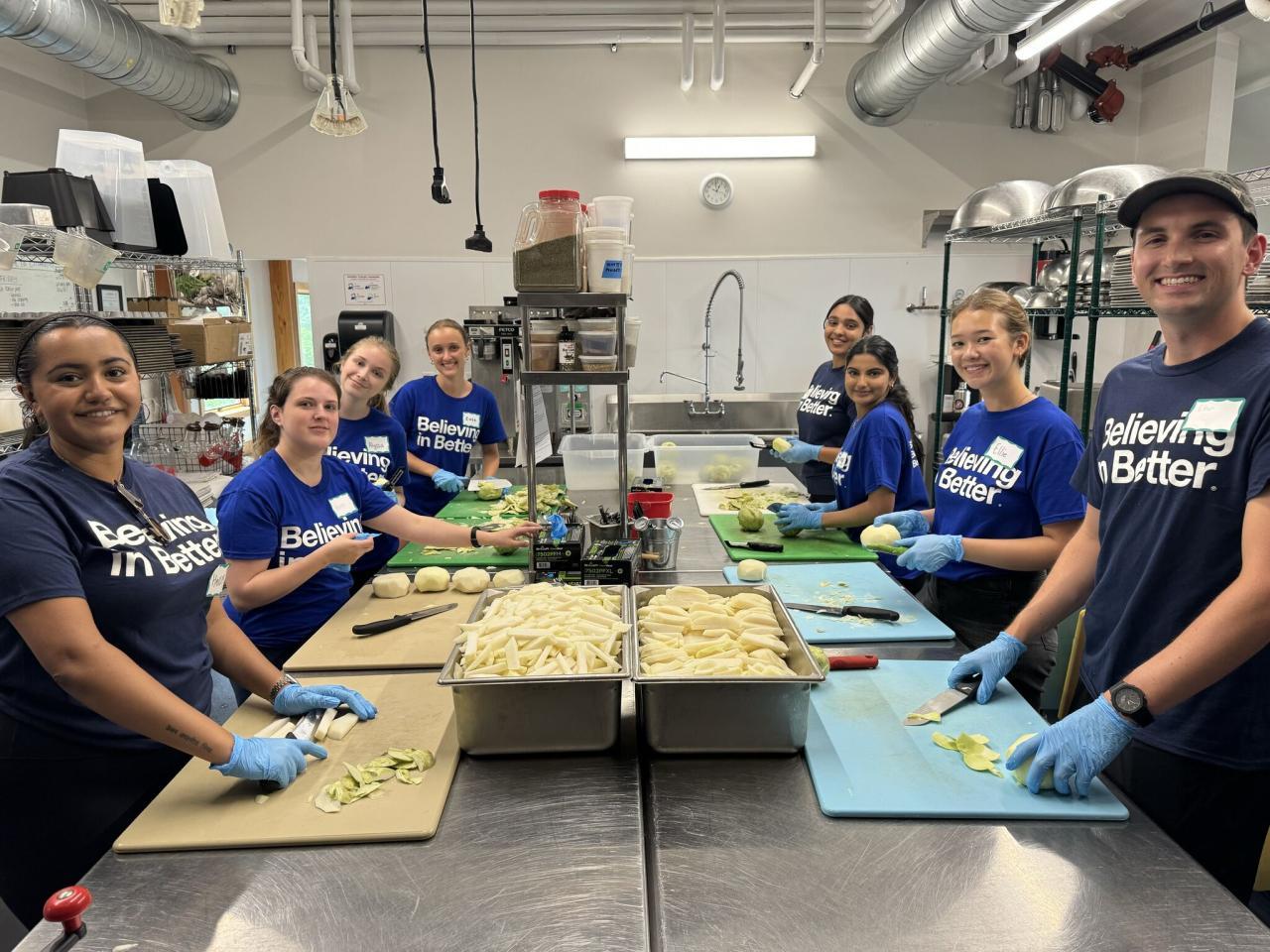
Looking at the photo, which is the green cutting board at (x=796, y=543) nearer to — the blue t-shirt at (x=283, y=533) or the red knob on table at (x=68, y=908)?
the blue t-shirt at (x=283, y=533)

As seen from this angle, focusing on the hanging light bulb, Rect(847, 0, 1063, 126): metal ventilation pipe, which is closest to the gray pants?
the hanging light bulb

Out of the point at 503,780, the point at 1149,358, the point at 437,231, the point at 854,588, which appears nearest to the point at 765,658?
the point at 503,780

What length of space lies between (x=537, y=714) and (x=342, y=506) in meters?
1.21

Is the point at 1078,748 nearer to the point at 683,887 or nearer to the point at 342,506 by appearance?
the point at 683,887

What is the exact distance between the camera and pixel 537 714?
4.69 ft

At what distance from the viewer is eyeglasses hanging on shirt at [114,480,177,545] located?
1.58m

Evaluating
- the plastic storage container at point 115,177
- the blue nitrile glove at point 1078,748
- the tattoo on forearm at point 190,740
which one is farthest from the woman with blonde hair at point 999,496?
the plastic storage container at point 115,177

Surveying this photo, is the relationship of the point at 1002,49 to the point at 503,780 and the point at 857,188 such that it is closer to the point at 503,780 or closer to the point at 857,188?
the point at 857,188

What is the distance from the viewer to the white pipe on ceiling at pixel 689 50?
5.59 meters

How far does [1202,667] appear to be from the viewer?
1.36 metres

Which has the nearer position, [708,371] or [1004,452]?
[1004,452]

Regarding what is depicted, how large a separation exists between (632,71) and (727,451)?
3864 mm

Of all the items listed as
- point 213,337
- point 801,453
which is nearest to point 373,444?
point 213,337

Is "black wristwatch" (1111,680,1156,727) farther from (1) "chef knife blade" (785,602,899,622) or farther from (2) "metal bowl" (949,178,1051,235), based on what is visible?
(2) "metal bowl" (949,178,1051,235)
